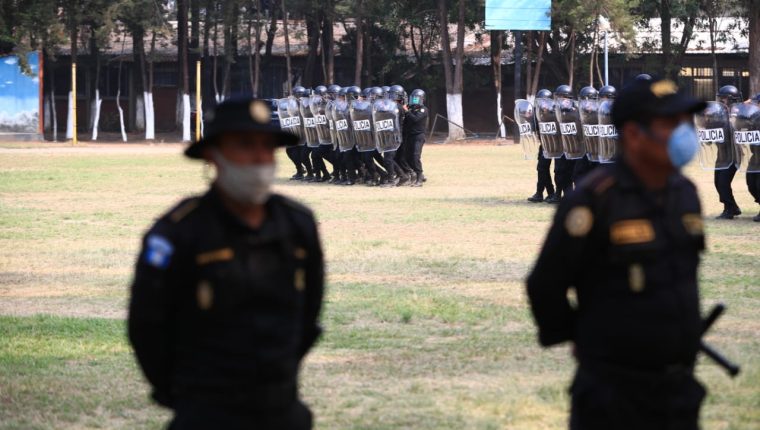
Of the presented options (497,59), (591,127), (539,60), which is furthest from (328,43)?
(591,127)

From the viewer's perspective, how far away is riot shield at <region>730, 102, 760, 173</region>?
19234 millimetres

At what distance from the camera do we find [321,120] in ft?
96.0

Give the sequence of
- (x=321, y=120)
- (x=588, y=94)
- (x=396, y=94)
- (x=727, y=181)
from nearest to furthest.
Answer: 1. (x=727, y=181)
2. (x=588, y=94)
3. (x=396, y=94)
4. (x=321, y=120)

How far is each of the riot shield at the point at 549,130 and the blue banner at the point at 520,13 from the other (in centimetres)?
2416

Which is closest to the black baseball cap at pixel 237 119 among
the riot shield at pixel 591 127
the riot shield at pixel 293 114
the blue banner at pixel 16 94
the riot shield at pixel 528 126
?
the riot shield at pixel 591 127

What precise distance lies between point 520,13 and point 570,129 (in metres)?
25.3

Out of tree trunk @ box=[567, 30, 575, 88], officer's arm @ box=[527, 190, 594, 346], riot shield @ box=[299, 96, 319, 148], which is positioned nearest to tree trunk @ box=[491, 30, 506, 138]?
tree trunk @ box=[567, 30, 575, 88]

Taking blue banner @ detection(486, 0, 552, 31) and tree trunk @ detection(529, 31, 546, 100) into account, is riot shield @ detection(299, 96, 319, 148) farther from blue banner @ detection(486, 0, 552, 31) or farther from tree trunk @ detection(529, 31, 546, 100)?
tree trunk @ detection(529, 31, 546, 100)

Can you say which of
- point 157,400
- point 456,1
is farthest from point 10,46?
point 157,400

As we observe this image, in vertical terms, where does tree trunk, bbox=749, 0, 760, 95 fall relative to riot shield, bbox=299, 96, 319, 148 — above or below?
above

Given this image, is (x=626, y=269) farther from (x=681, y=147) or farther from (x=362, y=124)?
(x=362, y=124)

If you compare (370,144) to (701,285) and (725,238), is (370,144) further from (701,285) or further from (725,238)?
(701,285)

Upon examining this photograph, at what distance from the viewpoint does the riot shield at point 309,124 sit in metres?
29.5

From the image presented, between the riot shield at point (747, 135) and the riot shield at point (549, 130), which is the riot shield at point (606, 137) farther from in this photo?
the riot shield at point (747, 135)
